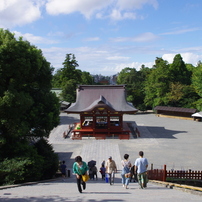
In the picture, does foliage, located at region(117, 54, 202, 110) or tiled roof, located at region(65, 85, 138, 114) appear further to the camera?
foliage, located at region(117, 54, 202, 110)

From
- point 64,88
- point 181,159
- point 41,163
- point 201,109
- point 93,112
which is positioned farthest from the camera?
point 64,88

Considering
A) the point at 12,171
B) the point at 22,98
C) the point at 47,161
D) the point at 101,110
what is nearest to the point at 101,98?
the point at 101,110

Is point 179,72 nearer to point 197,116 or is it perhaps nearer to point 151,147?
point 197,116

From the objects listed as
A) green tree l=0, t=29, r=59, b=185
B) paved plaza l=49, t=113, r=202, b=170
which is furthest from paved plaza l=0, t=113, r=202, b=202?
green tree l=0, t=29, r=59, b=185

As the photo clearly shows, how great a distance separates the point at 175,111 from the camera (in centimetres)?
3738

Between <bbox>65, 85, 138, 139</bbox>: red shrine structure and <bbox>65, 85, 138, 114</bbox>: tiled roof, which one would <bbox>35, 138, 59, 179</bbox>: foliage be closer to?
<bbox>65, 85, 138, 139</bbox>: red shrine structure

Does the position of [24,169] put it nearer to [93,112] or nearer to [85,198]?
[85,198]

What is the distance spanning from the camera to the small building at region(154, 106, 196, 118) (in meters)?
36.1

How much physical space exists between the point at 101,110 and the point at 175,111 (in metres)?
17.7

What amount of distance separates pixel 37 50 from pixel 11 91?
2.76 m

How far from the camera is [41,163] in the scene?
10898mm

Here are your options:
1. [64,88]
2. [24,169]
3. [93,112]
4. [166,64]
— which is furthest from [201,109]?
[24,169]

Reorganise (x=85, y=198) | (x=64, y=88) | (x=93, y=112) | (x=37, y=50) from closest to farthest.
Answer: (x=85, y=198) < (x=37, y=50) < (x=93, y=112) < (x=64, y=88)

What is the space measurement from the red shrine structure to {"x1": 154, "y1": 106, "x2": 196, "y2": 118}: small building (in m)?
13.7
